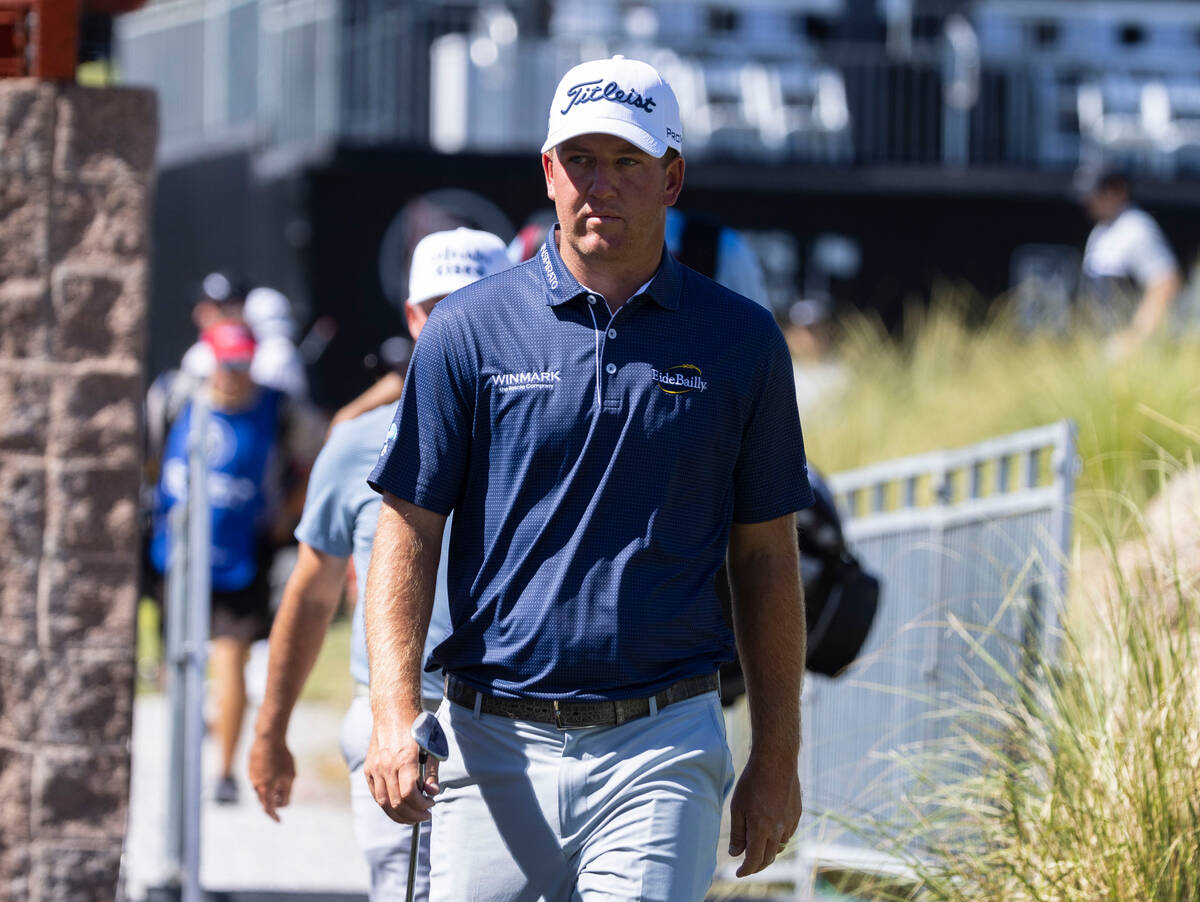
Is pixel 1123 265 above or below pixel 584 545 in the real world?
above

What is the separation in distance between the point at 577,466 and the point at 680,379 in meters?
0.24

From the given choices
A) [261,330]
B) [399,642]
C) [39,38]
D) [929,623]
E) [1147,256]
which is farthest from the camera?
[261,330]

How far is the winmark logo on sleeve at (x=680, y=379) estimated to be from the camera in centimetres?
335

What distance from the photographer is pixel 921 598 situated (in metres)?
6.20

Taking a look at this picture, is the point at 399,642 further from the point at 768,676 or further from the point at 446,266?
the point at 446,266

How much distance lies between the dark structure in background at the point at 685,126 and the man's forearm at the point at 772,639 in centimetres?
1415

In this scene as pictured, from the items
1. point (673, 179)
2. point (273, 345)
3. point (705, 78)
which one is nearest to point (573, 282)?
point (673, 179)

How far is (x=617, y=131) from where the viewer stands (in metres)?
3.32

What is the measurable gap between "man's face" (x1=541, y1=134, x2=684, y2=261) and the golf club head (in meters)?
0.87

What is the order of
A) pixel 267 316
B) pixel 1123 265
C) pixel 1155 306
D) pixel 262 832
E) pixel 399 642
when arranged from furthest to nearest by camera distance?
pixel 267 316 < pixel 1123 265 < pixel 1155 306 < pixel 262 832 < pixel 399 642

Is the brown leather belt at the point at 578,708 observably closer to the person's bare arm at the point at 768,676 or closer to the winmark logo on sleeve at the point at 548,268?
the person's bare arm at the point at 768,676

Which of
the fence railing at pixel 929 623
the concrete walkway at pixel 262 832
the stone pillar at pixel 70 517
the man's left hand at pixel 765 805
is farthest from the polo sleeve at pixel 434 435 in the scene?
the concrete walkway at pixel 262 832

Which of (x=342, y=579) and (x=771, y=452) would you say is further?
(x=342, y=579)

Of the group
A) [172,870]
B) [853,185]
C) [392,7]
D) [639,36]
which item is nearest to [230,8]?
[392,7]
